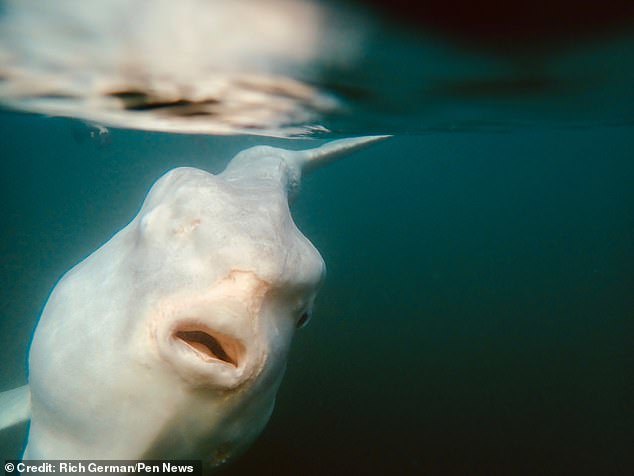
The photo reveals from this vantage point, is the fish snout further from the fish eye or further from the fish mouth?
the fish eye

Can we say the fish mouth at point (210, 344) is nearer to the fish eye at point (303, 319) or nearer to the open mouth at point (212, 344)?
the open mouth at point (212, 344)

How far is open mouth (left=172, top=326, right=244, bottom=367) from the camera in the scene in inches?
80.9

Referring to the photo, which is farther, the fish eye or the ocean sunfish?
the fish eye

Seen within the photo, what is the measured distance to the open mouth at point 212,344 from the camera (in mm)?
2055

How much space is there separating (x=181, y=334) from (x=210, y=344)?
18 centimetres

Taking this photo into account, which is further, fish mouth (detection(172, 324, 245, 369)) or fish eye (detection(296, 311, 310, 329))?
fish eye (detection(296, 311, 310, 329))

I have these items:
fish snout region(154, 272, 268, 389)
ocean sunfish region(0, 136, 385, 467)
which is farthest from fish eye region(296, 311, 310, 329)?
fish snout region(154, 272, 268, 389)

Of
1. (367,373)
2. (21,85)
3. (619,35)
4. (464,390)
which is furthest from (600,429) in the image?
(21,85)

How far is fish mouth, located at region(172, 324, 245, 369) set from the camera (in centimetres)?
204

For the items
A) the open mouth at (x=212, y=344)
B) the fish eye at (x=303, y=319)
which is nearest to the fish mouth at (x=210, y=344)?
the open mouth at (x=212, y=344)

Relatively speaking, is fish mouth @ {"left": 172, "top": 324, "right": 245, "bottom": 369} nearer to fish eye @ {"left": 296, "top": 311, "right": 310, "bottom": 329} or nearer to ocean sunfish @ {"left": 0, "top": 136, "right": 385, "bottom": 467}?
ocean sunfish @ {"left": 0, "top": 136, "right": 385, "bottom": 467}

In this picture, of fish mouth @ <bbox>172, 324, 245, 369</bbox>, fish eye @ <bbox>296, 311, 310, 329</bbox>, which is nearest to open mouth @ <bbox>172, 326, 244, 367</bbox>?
fish mouth @ <bbox>172, 324, 245, 369</bbox>

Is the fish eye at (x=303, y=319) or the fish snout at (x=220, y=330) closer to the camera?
the fish snout at (x=220, y=330)

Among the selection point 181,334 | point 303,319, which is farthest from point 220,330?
point 303,319
